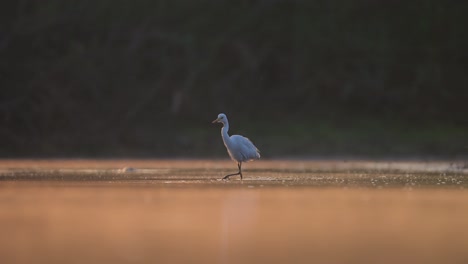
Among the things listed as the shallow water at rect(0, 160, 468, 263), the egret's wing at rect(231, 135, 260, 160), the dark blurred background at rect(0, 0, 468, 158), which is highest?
the dark blurred background at rect(0, 0, 468, 158)

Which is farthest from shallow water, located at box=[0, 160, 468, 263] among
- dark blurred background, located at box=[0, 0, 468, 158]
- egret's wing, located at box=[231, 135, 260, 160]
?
dark blurred background, located at box=[0, 0, 468, 158]

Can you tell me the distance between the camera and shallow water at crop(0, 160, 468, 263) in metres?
7.62

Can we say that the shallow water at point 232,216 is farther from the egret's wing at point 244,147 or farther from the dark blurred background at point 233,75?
the dark blurred background at point 233,75

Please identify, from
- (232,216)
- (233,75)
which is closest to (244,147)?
(232,216)

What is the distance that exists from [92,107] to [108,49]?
2182 mm

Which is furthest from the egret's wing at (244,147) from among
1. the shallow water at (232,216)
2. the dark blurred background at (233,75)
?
the dark blurred background at (233,75)

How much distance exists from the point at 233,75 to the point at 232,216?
15.5 meters

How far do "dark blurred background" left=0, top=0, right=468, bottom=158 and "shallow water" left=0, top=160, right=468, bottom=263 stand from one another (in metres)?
5.97

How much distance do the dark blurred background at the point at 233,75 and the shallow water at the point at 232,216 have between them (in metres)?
5.97

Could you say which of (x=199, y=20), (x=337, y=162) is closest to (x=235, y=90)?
(x=199, y=20)

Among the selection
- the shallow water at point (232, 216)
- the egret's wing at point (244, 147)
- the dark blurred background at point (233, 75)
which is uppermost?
the dark blurred background at point (233, 75)

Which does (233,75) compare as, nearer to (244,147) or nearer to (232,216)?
(244,147)

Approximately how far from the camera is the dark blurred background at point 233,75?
22.4 meters

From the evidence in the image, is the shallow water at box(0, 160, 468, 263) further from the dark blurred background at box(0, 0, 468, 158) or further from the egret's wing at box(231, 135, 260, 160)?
the dark blurred background at box(0, 0, 468, 158)
